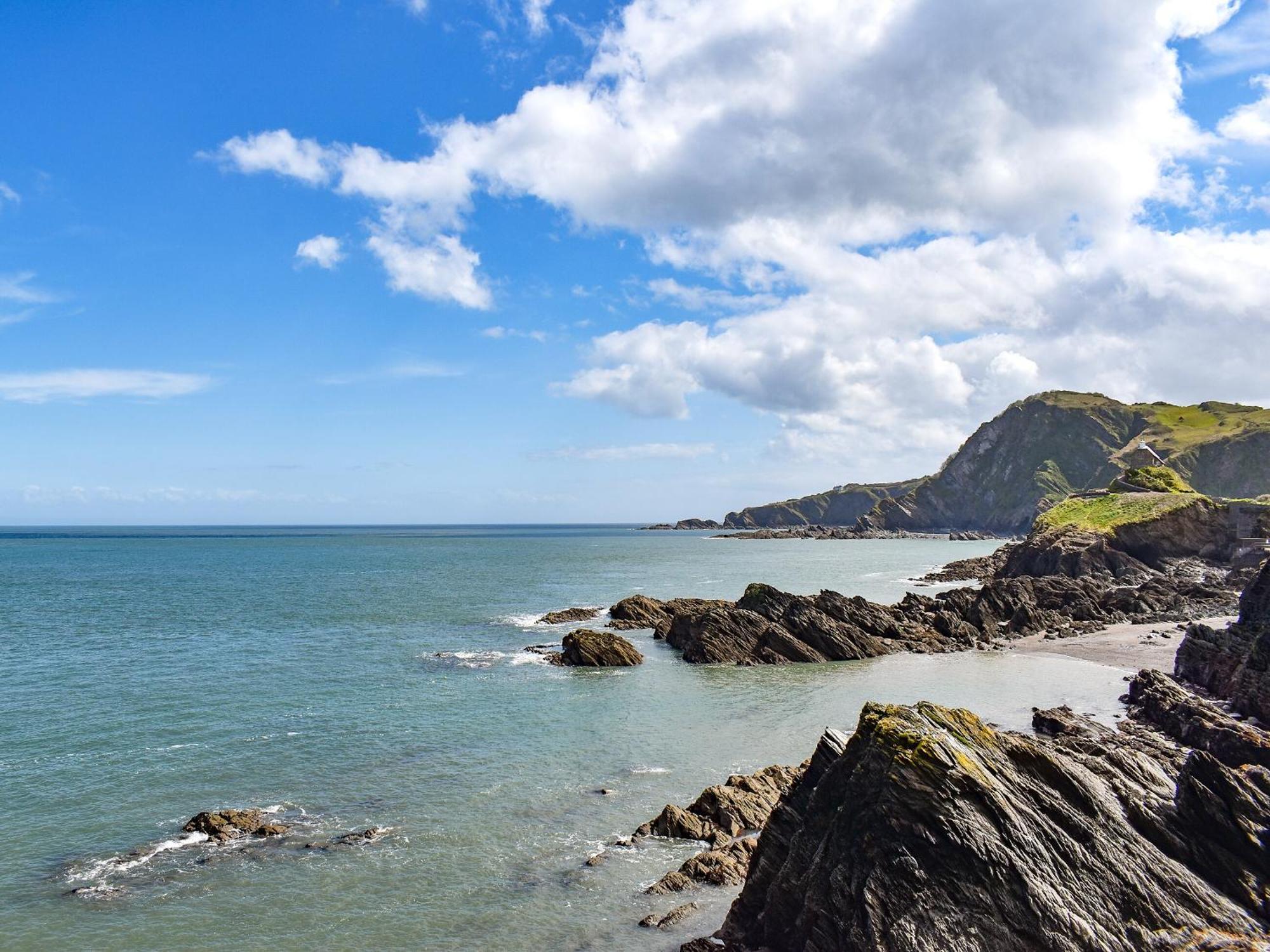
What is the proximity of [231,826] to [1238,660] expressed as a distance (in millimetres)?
40839

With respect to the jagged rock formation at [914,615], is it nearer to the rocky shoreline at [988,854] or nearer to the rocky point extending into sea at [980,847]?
the rocky point extending into sea at [980,847]

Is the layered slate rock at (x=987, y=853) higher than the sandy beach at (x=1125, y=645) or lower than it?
higher

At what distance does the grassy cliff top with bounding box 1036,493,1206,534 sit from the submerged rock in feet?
206

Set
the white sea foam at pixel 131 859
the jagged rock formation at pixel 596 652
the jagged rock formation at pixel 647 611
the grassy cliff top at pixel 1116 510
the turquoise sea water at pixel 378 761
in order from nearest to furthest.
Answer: the turquoise sea water at pixel 378 761
the white sea foam at pixel 131 859
the jagged rock formation at pixel 596 652
the jagged rock formation at pixel 647 611
the grassy cliff top at pixel 1116 510

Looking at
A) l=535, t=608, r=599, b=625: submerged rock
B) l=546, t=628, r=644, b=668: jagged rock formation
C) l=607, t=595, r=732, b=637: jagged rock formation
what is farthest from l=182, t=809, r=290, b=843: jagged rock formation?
l=535, t=608, r=599, b=625: submerged rock

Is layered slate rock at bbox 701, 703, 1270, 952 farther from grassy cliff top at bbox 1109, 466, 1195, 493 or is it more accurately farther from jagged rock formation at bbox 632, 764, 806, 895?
grassy cliff top at bbox 1109, 466, 1195, 493

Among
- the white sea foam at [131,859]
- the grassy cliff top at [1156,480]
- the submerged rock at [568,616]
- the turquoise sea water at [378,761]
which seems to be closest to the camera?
the turquoise sea water at [378,761]

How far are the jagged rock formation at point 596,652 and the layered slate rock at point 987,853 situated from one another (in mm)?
34240

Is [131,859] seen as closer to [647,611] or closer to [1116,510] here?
[647,611]

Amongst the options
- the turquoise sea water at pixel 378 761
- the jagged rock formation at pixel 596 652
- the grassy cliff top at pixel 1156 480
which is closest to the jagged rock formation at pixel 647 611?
the turquoise sea water at pixel 378 761

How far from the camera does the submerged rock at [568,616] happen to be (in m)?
71.6

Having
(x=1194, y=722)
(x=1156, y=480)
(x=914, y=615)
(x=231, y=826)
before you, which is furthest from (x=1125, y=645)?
(x=1156, y=480)

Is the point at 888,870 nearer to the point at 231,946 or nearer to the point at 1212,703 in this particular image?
the point at 231,946

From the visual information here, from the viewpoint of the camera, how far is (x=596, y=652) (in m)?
51.0
